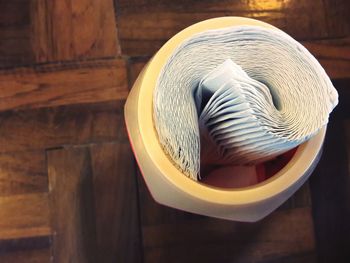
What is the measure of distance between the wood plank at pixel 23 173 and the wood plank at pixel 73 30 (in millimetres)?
123

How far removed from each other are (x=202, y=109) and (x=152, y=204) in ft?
0.76

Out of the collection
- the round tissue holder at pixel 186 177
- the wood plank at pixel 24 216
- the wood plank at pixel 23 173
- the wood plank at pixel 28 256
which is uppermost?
the round tissue holder at pixel 186 177

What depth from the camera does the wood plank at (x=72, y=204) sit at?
25.3 inches

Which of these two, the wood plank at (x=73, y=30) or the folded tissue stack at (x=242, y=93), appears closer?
the folded tissue stack at (x=242, y=93)

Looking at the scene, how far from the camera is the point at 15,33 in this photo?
677 mm

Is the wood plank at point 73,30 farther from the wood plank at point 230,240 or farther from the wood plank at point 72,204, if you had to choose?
the wood plank at point 230,240

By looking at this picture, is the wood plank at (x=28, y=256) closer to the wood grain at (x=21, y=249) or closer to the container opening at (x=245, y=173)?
the wood grain at (x=21, y=249)

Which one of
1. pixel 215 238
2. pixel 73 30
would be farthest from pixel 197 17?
pixel 215 238

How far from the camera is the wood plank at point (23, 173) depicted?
0.65m

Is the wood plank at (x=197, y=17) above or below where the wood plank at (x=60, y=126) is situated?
above

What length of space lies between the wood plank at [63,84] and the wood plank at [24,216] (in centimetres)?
11

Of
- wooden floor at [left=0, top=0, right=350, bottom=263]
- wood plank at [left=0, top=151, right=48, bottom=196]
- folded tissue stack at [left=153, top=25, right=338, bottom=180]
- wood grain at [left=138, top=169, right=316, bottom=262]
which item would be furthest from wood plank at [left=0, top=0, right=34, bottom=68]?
folded tissue stack at [left=153, top=25, right=338, bottom=180]

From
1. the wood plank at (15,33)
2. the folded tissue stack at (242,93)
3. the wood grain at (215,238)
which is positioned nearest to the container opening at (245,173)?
the folded tissue stack at (242,93)

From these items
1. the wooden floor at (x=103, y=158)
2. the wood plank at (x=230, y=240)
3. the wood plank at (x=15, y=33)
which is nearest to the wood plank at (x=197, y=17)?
the wooden floor at (x=103, y=158)
